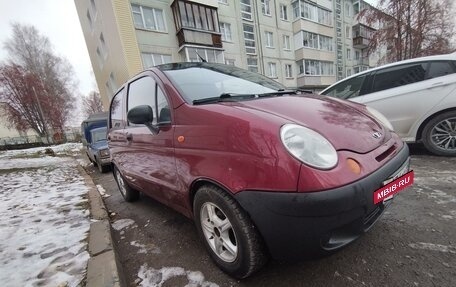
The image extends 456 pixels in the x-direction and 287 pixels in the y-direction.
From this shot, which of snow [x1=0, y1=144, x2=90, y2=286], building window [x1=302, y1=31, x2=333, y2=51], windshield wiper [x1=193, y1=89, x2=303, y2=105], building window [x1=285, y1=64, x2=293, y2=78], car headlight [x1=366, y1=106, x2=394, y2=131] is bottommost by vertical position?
snow [x1=0, y1=144, x2=90, y2=286]

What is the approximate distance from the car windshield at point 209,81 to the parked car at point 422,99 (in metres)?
2.81

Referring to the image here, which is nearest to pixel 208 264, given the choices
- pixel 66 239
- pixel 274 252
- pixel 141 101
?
pixel 274 252

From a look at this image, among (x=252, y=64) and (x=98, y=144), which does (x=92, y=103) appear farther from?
(x=98, y=144)

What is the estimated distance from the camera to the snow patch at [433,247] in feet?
5.96

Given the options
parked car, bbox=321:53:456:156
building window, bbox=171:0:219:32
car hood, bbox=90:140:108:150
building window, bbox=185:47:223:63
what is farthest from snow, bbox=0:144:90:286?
building window, bbox=171:0:219:32

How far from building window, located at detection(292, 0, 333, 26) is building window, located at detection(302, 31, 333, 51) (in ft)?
5.05

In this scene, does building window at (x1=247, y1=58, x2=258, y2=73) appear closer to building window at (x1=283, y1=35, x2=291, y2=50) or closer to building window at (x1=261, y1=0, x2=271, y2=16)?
building window at (x1=283, y1=35, x2=291, y2=50)

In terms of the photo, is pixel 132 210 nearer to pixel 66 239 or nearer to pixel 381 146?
pixel 66 239

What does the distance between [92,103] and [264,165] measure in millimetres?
57171

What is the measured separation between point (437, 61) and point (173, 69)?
4.15m

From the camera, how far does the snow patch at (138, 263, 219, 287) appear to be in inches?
73.1

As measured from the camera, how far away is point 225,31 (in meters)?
18.8

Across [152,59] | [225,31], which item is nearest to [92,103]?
[225,31]

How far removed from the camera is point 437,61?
3.78 meters
